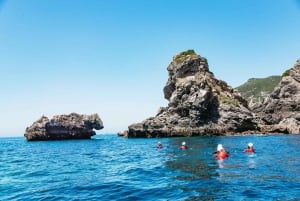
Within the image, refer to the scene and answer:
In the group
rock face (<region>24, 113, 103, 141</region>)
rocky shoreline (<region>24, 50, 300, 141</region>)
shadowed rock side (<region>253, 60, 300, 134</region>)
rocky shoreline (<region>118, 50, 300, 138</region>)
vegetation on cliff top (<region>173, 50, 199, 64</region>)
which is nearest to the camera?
rocky shoreline (<region>118, 50, 300, 138</region>)

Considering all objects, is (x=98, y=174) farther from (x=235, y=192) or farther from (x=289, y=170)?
(x=289, y=170)

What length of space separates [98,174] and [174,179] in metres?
7.32

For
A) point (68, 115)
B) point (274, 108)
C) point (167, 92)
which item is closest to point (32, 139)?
point (68, 115)

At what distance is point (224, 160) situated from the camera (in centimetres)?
3322

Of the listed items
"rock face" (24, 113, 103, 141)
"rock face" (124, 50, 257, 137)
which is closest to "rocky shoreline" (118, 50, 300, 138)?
"rock face" (124, 50, 257, 137)

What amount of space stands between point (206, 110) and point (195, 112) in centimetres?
458

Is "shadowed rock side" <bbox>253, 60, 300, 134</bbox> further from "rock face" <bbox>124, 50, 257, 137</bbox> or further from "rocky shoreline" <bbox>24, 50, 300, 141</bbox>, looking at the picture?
"rock face" <bbox>124, 50, 257, 137</bbox>

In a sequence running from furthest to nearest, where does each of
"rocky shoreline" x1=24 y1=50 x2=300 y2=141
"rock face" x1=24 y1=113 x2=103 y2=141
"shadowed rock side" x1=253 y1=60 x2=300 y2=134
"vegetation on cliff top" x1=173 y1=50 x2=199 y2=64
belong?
"vegetation on cliff top" x1=173 y1=50 x2=199 y2=64, "rock face" x1=24 y1=113 x2=103 y2=141, "shadowed rock side" x1=253 y1=60 x2=300 y2=134, "rocky shoreline" x1=24 y1=50 x2=300 y2=141

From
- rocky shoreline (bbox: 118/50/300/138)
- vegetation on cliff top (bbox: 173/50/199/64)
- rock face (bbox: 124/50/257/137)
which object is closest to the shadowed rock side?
rocky shoreline (bbox: 118/50/300/138)

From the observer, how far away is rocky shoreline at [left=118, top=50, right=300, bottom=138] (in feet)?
317

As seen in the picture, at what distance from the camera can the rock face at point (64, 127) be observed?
358 ft

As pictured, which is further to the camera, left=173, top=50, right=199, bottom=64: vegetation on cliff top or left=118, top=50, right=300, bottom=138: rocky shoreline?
left=173, top=50, right=199, bottom=64: vegetation on cliff top

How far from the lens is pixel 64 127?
111 meters

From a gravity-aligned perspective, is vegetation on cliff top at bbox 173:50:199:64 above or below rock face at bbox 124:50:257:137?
above
